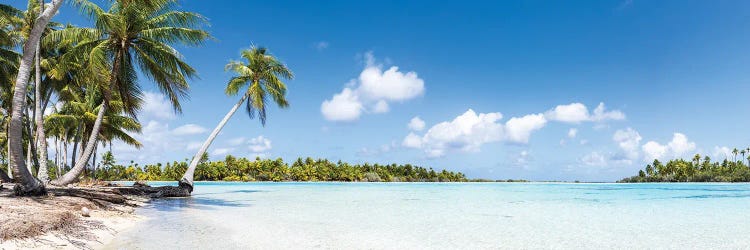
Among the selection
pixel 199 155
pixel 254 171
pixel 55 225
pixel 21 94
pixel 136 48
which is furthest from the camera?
pixel 254 171

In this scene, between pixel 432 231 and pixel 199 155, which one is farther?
pixel 199 155

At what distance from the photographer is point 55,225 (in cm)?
590

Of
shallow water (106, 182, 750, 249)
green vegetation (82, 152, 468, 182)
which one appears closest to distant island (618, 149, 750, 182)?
green vegetation (82, 152, 468, 182)

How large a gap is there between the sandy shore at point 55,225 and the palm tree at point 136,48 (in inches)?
229

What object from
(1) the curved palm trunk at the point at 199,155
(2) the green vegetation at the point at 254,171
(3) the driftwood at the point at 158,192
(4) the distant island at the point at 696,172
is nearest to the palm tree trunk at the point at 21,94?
(3) the driftwood at the point at 158,192

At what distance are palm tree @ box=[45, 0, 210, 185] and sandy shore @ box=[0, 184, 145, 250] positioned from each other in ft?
19.1

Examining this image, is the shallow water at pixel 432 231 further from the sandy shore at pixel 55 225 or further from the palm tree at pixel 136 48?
the palm tree at pixel 136 48

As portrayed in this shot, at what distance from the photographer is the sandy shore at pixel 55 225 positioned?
5102mm

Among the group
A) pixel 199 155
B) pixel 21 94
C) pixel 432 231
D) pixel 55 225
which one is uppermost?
pixel 21 94

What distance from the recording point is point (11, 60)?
52.3 ft

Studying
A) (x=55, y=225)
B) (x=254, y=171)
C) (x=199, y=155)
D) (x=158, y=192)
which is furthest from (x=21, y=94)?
(x=254, y=171)

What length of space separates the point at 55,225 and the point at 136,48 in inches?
386

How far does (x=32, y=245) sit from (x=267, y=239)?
2.82 metres

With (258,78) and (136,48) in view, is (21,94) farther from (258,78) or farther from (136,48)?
(258,78)
